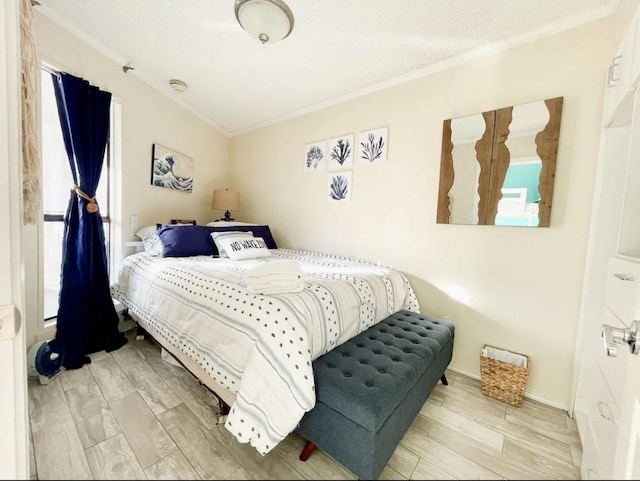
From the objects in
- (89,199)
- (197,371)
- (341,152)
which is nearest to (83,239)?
(89,199)

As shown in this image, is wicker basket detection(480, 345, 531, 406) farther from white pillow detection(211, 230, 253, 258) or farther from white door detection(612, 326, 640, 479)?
white pillow detection(211, 230, 253, 258)

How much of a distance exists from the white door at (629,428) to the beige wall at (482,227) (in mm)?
1309

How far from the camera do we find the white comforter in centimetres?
93

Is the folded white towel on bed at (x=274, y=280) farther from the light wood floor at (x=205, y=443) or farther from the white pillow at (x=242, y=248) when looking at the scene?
the white pillow at (x=242, y=248)

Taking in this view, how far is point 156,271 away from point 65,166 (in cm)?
87

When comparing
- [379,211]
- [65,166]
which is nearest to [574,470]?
[65,166]

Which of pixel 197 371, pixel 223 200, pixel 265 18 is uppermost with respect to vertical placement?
pixel 265 18

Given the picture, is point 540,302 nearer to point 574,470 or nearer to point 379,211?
point 379,211

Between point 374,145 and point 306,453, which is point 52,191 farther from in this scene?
point 374,145

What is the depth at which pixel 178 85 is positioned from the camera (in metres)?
2.28

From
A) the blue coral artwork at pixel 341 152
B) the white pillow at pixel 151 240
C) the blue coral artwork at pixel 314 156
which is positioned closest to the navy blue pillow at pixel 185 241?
the white pillow at pixel 151 240

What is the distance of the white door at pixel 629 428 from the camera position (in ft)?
1.18

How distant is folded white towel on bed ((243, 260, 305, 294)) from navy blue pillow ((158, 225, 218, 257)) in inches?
50.8

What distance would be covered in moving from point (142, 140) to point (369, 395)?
9.03 ft
